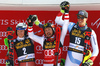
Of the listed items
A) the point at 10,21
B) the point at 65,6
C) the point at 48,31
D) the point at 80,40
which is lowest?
the point at 80,40

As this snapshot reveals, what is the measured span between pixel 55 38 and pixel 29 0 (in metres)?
0.97

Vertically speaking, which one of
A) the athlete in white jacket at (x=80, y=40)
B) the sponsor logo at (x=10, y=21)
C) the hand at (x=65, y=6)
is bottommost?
the athlete in white jacket at (x=80, y=40)

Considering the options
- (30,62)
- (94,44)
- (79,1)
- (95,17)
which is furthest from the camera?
(95,17)

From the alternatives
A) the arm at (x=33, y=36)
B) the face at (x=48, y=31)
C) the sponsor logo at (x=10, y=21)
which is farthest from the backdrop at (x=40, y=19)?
the face at (x=48, y=31)

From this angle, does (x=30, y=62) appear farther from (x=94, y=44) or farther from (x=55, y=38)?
(x=94, y=44)

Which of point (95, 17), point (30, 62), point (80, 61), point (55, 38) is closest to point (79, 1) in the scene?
point (95, 17)

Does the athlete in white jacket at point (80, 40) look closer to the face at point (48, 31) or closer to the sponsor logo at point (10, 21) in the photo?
the face at point (48, 31)

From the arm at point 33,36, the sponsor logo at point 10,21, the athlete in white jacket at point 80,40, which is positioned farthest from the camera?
the sponsor logo at point 10,21

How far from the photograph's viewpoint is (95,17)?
379 cm

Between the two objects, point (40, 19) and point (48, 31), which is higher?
point (40, 19)

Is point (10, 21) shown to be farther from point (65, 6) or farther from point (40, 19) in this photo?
point (65, 6)

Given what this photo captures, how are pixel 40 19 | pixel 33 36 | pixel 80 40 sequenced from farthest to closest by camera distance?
pixel 40 19
pixel 33 36
pixel 80 40

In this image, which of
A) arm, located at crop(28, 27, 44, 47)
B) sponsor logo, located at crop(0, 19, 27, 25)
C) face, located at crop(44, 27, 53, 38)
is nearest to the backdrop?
sponsor logo, located at crop(0, 19, 27, 25)

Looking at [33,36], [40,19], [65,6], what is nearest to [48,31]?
[33,36]
